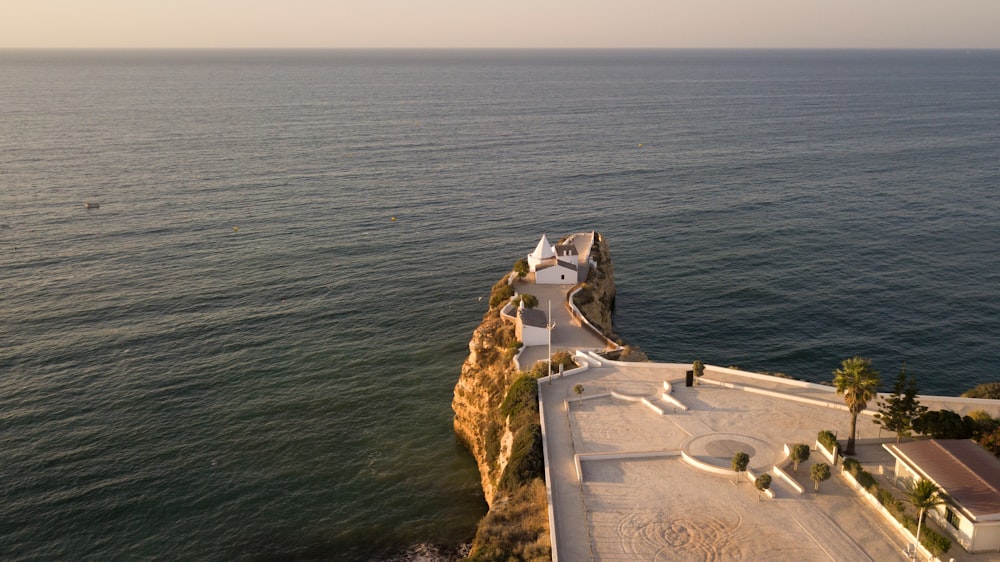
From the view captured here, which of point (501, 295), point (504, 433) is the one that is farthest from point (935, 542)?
point (501, 295)

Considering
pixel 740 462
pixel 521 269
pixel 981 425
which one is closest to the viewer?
pixel 740 462

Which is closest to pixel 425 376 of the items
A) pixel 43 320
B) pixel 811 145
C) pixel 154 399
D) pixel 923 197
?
pixel 154 399

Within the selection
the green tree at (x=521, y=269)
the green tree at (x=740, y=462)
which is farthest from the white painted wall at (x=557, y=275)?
the green tree at (x=740, y=462)

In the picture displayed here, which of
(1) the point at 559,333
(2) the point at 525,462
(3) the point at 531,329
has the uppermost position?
(3) the point at 531,329

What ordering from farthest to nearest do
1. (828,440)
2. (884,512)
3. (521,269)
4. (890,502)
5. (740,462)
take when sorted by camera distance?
(521,269), (828,440), (740,462), (884,512), (890,502)

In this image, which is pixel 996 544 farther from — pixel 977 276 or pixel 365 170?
pixel 365 170

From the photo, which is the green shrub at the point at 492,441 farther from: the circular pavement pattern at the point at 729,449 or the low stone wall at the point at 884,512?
the low stone wall at the point at 884,512

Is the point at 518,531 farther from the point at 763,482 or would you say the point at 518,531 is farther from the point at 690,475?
the point at 763,482
